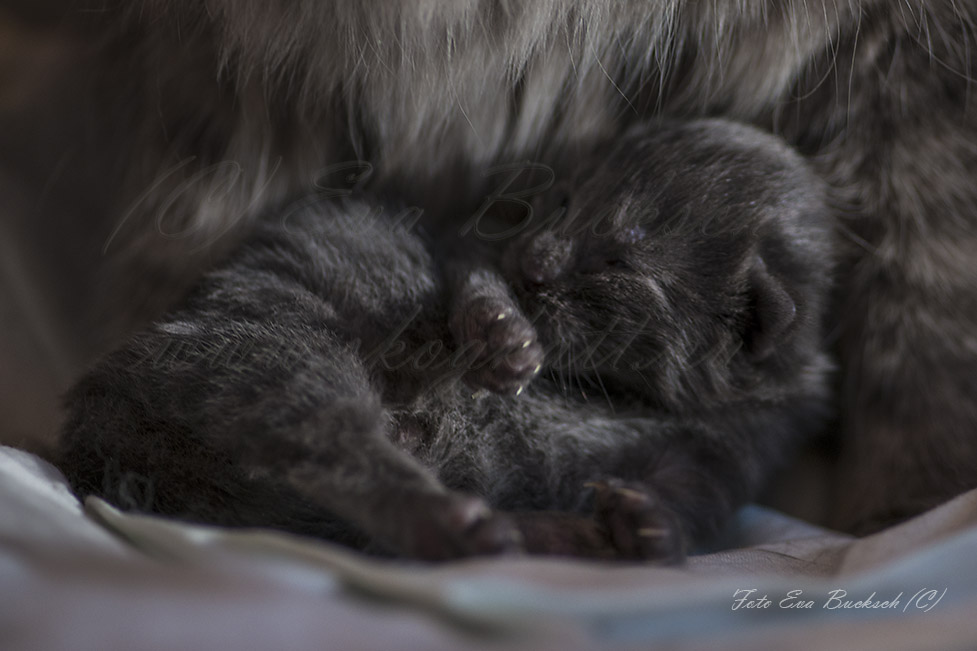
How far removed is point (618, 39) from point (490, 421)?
1.51 ft

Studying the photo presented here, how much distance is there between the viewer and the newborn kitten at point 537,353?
770mm

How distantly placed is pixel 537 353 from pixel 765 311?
0.27m

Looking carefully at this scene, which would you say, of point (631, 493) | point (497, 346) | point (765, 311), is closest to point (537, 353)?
point (497, 346)

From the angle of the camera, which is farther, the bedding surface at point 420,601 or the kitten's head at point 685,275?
the kitten's head at point 685,275

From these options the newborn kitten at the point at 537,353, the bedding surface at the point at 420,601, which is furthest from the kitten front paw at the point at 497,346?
the bedding surface at the point at 420,601

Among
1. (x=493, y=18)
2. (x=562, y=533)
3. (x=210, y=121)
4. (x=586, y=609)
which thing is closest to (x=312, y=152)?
(x=210, y=121)

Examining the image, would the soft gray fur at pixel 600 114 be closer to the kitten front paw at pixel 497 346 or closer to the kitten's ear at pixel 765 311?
the kitten's ear at pixel 765 311

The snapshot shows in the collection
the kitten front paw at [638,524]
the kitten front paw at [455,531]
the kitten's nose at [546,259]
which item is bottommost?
the kitten front paw at [638,524]

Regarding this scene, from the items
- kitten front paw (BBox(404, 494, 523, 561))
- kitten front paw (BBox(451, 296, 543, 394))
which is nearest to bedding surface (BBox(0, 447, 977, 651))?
kitten front paw (BBox(404, 494, 523, 561))

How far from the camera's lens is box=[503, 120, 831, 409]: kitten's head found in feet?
2.94

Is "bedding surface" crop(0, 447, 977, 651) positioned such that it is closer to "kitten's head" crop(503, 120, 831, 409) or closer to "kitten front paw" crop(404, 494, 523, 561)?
"kitten front paw" crop(404, 494, 523, 561)

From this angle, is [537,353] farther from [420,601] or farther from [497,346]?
[420,601]

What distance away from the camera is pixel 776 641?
0.49 meters

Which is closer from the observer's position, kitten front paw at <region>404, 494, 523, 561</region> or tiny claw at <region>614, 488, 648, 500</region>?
kitten front paw at <region>404, 494, 523, 561</region>
